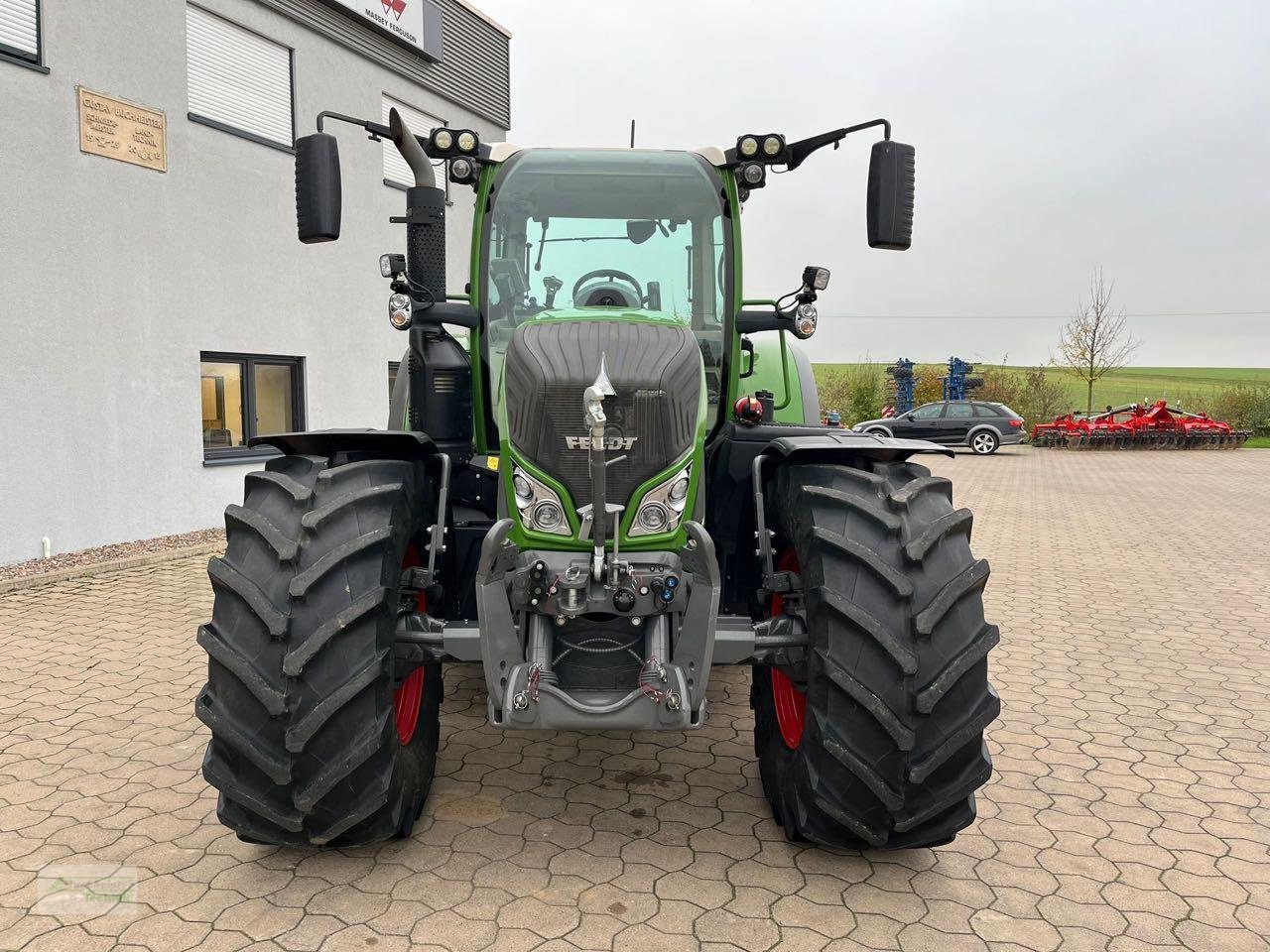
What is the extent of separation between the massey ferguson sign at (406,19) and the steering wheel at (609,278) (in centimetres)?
885

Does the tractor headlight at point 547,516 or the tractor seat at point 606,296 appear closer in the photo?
the tractor headlight at point 547,516

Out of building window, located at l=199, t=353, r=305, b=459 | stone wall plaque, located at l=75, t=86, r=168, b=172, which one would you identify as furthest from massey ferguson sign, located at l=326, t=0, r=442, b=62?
building window, located at l=199, t=353, r=305, b=459

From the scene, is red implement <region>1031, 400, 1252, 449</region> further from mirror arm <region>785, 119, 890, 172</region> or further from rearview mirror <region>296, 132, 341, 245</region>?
rearview mirror <region>296, 132, 341, 245</region>

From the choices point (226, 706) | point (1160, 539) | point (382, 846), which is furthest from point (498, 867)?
point (1160, 539)

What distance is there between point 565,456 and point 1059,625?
4.95 meters

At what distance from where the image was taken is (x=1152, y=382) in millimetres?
66062

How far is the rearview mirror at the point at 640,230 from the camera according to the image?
3943 millimetres

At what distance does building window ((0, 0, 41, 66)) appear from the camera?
7336 mm

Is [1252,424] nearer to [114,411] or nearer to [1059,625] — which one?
[1059,625]

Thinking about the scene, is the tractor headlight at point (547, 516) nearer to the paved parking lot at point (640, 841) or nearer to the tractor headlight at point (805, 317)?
the paved parking lot at point (640, 841)

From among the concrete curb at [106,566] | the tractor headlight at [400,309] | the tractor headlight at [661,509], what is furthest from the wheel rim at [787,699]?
the concrete curb at [106,566]

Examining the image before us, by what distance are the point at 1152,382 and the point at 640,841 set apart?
73.6 metres

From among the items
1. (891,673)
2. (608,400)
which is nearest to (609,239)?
(608,400)

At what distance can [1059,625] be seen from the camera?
650 cm
